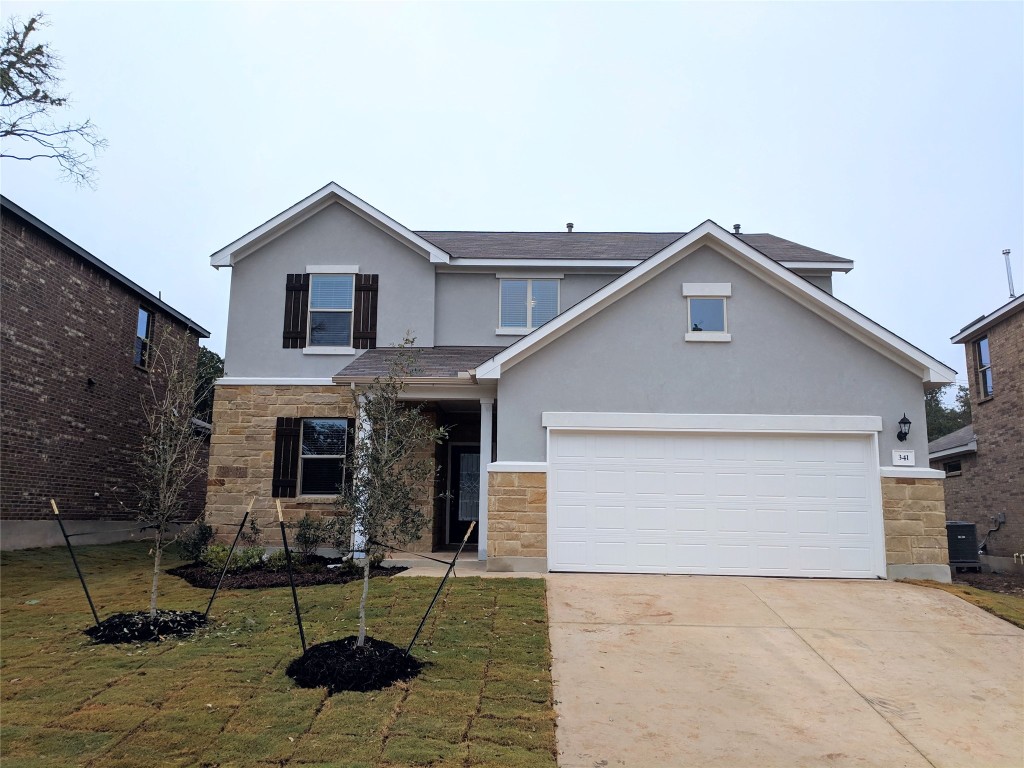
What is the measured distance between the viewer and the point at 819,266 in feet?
49.4

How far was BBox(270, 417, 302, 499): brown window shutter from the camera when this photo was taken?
13.9 m

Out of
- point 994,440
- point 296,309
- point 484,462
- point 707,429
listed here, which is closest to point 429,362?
point 484,462

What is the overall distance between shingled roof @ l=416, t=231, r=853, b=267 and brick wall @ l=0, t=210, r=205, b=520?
6.45m

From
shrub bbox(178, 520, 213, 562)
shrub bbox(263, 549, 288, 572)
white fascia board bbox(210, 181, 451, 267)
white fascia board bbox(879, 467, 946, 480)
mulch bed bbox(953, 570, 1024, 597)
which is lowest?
mulch bed bbox(953, 570, 1024, 597)

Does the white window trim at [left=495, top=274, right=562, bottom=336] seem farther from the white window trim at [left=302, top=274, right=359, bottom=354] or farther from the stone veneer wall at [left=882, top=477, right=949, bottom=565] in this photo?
the stone veneer wall at [left=882, top=477, right=949, bottom=565]

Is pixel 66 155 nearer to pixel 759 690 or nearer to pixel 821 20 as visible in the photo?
pixel 821 20

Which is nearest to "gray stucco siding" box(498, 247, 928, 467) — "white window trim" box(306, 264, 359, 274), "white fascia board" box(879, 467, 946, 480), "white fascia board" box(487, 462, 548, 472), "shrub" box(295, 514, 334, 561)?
"white fascia board" box(487, 462, 548, 472)

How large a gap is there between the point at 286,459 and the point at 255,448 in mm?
708

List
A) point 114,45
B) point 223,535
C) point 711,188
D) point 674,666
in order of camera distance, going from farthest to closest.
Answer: point 711,188
point 114,45
point 223,535
point 674,666

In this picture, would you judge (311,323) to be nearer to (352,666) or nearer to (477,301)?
(477,301)

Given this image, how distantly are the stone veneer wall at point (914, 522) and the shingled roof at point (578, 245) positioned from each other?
18.2 feet

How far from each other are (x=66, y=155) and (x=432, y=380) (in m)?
12.7

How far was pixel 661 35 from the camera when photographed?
13062 mm

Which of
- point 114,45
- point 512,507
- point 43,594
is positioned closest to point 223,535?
point 43,594
